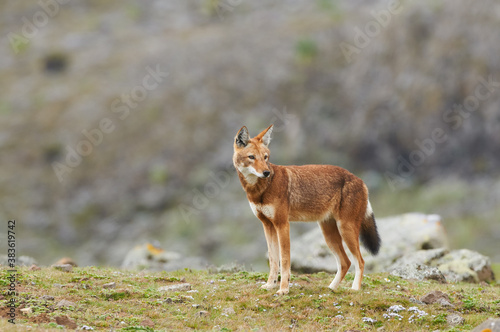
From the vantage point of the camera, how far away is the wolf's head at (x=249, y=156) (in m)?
11.1

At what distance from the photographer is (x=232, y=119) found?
43031 millimetres

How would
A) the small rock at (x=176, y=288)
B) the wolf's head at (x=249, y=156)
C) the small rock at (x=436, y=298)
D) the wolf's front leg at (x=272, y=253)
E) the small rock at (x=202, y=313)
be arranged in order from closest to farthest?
the small rock at (x=202, y=313), the wolf's head at (x=249, y=156), the small rock at (x=436, y=298), the wolf's front leg at (x=272, y=253), the small rock at (x=176, y=288)

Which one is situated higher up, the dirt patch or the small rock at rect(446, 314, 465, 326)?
the dirt patch

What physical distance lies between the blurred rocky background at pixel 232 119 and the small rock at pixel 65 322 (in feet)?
78.8

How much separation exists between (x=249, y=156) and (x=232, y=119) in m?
32.0

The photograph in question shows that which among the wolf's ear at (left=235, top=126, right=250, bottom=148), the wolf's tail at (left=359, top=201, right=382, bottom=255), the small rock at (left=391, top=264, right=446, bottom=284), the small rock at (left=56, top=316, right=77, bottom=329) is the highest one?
the wolf's ear at (left=235, top=126, right=250, bottom=148)

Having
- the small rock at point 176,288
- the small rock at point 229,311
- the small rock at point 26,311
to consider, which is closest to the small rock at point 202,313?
the small rock at point 229,311

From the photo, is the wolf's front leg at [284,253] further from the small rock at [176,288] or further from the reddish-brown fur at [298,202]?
the small rock at [176,288]

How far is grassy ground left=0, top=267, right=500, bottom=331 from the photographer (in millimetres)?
9914

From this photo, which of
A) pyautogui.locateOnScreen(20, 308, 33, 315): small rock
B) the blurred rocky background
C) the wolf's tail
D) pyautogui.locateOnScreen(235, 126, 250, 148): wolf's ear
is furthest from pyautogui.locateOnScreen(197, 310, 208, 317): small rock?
the blurred rocky background

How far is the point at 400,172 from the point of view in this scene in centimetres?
3809

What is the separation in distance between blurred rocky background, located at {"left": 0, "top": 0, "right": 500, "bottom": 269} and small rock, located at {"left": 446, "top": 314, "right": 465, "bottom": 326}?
22206 mm

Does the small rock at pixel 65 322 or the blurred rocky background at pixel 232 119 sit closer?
the small rock at pixel 65 322

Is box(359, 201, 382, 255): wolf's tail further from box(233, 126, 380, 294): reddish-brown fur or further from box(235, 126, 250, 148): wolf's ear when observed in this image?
box(235, 126, 250, 148): wolf's ear
